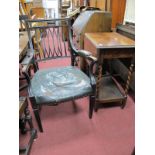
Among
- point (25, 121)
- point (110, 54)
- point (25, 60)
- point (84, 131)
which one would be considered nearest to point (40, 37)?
point (25, 60)

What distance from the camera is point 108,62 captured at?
265 centimetres

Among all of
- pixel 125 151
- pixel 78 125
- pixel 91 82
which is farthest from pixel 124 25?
pixel 125 151

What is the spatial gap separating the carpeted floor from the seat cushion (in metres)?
0.38

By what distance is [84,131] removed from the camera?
1.70 meters

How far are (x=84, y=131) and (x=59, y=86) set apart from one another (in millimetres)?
510

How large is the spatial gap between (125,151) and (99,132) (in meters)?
0.30

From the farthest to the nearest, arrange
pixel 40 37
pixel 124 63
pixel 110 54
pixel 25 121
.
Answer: pixel 40 37 → pixel 124 63 → pixel 110 54 → pixel 25 121

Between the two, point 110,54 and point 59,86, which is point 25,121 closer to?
point 59,86

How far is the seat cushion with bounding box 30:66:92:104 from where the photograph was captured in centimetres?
150

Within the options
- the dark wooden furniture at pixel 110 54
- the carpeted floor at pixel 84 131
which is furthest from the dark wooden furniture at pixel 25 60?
the dark wooden furniture at pixel 110 54

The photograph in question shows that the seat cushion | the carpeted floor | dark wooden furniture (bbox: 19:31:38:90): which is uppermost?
dark wooden furniture (bbox: 19:31:38:90)

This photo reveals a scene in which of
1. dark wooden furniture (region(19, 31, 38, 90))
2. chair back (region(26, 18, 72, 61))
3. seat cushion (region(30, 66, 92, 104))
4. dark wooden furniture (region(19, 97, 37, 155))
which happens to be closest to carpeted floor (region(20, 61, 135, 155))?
dark wooden furniture (region(19, 97, 37, 155))

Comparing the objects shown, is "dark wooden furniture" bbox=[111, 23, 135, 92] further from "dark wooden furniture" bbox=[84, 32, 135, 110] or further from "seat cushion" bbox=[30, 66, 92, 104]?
"seat cushion" bbox=[30, 66, 92, 104]
